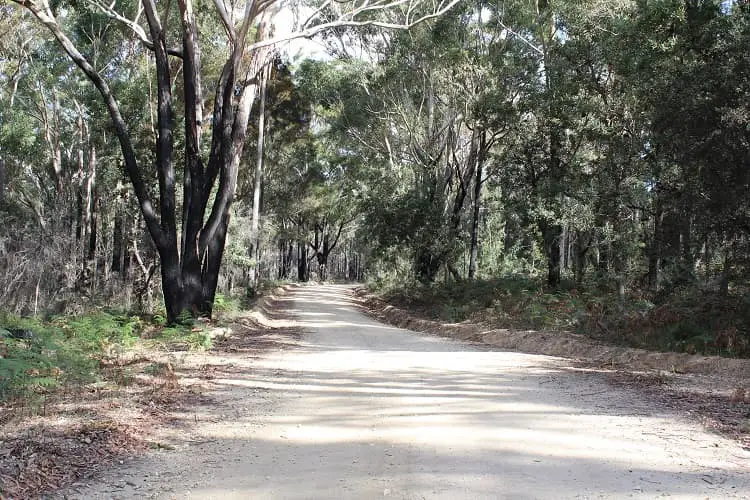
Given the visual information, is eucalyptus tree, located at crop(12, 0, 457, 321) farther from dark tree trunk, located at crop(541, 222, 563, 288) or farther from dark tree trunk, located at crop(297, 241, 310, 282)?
dark tree trunk, located at crop(297, 241, 310, 282)

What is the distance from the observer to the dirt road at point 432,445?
4.05 meters

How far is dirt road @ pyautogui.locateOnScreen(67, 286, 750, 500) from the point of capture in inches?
159

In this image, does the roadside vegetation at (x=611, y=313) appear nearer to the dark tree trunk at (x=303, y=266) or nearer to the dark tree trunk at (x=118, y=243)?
the dark tree trunk at (x=118, y=243)

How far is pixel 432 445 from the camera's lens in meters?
5.04

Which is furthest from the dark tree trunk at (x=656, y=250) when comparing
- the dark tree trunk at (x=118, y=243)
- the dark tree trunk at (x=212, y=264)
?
the dark tree trunk at (x=118, y=243)

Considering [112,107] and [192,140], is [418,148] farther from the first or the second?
[112,107]

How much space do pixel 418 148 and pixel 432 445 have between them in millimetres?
23375

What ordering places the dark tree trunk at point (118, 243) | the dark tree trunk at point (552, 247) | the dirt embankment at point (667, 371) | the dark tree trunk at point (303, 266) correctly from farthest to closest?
the dark tree trunk at point (303, 266) < the dark tree trunk at point (118, 243) < the dark tree trunk at point (552, 247) < the dirt embankment at point (667, 371)

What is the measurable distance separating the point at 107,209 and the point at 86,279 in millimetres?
6911

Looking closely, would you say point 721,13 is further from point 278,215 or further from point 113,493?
point 278,215

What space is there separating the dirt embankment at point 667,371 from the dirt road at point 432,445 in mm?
404

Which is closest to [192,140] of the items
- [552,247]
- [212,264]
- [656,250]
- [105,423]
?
[212,264]

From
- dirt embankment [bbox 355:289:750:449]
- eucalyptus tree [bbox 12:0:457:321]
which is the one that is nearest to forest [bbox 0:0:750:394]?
eucalyptus tree [bbox 12:0:457:321]

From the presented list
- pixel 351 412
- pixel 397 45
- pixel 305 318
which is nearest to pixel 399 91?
pixel 397 45
